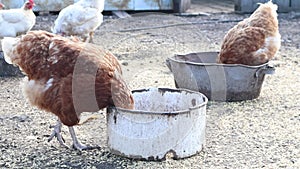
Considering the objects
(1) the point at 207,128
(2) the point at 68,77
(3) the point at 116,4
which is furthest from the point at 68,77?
(3) the point at 116,4

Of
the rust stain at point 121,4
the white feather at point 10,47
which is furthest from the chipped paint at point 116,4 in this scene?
the white feather at point 10,47

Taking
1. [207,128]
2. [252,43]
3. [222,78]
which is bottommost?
[207,128]

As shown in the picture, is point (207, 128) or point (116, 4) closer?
point (207, 128)

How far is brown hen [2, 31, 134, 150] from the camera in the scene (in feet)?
10.3

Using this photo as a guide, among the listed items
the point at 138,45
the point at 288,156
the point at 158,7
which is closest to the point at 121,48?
the point at 138,45

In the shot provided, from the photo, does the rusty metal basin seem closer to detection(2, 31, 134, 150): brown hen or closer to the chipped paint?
detection(2, 31, 134, 150): brown hen

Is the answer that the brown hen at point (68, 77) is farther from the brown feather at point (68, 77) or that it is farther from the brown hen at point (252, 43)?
the brown hen at point (252, 43)

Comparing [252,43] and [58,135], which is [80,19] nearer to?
[252,43]

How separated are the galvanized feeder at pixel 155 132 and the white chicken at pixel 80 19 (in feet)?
10.7

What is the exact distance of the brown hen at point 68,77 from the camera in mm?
3145

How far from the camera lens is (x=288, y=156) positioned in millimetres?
3318

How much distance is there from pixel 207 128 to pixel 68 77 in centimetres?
115

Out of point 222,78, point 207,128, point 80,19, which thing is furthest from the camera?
point 80,19

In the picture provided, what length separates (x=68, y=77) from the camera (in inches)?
125
